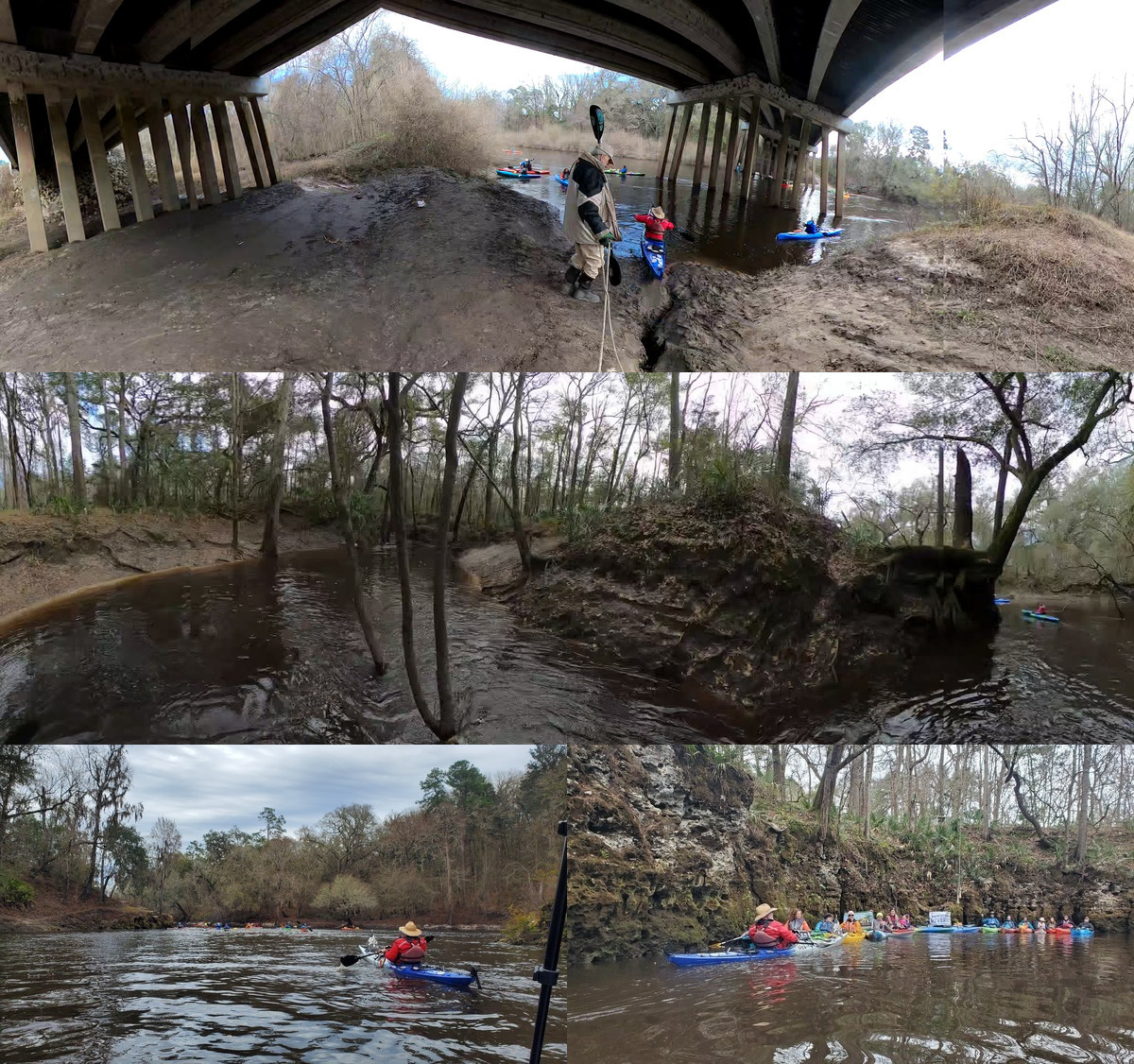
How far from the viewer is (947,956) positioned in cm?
393

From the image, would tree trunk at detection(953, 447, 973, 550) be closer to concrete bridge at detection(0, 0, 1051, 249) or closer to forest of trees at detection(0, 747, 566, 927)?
concrete bridge at detection(0, 0, 1051, 249)

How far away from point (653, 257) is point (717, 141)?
80 centimetres

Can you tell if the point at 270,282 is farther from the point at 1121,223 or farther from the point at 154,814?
the point at 1121,223

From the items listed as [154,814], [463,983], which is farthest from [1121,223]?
[154,814]

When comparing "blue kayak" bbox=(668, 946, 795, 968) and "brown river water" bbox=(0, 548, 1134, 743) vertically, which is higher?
"brown river water" bbox=(0, 548, 1134, 743)

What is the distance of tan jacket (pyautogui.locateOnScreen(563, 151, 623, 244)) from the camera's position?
3793mm

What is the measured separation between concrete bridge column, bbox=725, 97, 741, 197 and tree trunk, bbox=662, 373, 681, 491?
62.2 inches

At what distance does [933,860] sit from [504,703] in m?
3.11

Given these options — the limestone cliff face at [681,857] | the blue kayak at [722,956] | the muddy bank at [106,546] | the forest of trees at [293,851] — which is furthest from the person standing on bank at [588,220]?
the blue kayak at [722,956]

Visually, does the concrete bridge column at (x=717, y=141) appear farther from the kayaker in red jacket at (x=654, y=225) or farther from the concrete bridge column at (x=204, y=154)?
the concrete bridge column at (x=204, y=154)

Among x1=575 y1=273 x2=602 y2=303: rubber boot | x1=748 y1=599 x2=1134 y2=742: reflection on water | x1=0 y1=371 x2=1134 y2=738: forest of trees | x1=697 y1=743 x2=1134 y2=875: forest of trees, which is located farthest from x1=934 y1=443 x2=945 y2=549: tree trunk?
x1=575 y1=273 x2=602 y2=303: rubber boot

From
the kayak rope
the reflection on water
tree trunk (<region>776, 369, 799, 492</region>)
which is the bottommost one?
Answer: the reflection on water

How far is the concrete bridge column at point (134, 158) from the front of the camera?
4707mm

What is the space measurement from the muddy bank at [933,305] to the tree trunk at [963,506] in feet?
2.23
